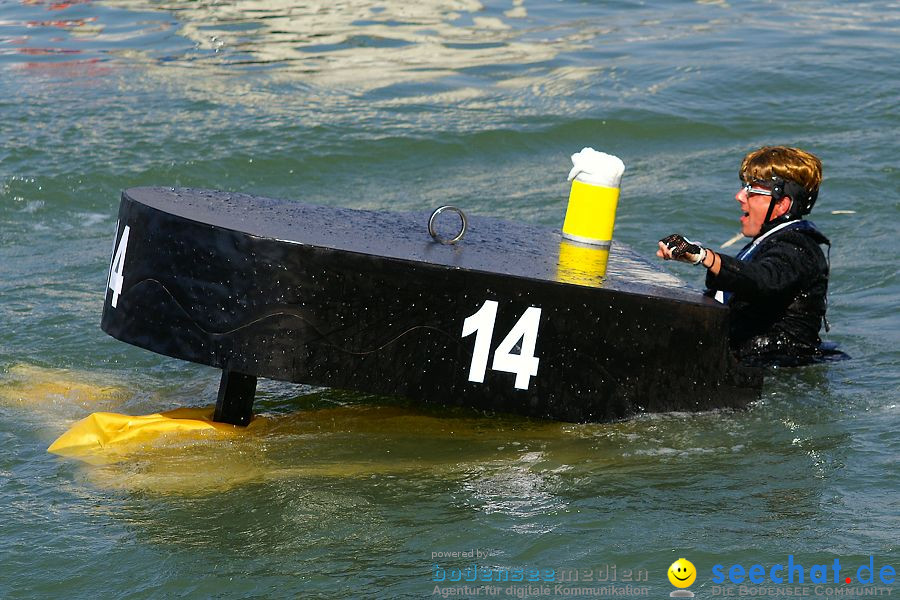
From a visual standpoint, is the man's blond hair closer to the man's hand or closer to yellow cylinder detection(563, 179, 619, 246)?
yellow cylinder detection(563, 179, 619, 246)

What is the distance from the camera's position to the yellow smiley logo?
12.6 ft

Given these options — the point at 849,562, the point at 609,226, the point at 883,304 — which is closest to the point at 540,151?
the point at 883,304


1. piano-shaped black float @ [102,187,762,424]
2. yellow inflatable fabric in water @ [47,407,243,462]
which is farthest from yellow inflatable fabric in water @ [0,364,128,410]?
piano-shaped black float @ [102,187,762,424]

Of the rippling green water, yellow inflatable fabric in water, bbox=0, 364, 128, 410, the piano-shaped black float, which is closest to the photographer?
the rippling green water

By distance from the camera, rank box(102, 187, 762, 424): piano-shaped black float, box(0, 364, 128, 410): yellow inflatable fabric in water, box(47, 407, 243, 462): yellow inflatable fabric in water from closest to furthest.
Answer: box(102, 187, 762, 424): piano-shaped black float → box(47, 407, 243, 462): yellow inflatable fabric in water → box(0, 364, 128, 410): yellow inflatable fabric in water

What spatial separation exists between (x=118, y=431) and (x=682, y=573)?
2.44 metres

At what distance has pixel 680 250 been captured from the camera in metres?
4.80

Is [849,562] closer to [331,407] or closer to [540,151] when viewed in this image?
[331,407]

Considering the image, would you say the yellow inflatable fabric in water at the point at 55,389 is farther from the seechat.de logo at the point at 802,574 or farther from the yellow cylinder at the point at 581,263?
the seechat.de logo at the point at 802,574

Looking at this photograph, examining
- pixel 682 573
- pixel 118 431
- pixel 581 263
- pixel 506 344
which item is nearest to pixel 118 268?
pixel 118 431

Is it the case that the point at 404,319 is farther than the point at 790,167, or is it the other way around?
the point at 790,167

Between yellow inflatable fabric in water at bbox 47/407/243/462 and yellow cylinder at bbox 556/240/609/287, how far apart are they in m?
1.56

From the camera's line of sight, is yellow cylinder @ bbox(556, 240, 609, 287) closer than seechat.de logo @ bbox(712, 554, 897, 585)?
No

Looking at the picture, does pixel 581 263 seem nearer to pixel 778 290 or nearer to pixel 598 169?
pixel 598 169
